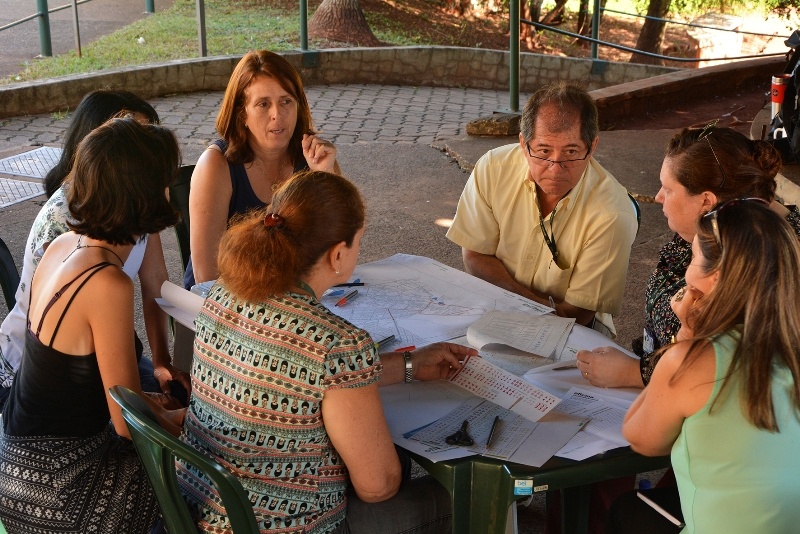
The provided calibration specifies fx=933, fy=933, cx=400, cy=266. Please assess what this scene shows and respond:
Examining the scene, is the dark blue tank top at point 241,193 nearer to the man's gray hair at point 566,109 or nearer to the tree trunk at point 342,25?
the man's gray hair at point 566,109

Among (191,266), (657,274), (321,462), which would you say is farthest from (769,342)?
(191,266)

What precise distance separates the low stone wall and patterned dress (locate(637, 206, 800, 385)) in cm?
755

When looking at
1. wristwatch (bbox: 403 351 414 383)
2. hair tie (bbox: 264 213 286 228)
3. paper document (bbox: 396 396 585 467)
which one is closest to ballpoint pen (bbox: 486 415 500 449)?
paper document (bbox: 396 396 585 467)

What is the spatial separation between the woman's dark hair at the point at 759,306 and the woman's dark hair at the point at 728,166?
88 centimetres

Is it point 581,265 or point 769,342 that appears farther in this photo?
point 581,265

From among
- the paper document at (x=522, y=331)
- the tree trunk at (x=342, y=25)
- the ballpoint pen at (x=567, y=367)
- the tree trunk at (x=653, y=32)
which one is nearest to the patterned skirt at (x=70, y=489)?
the paper document at (x=522, y=331)

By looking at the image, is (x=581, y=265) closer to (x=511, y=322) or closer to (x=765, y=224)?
(x=511, y=322)

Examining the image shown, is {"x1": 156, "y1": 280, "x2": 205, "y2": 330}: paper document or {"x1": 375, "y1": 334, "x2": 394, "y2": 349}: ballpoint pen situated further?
{"x1": 156, "y1": 280, "x2": 205, "y2": 330}: paper document

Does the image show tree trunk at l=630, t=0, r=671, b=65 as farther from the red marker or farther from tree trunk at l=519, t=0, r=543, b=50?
the red marker

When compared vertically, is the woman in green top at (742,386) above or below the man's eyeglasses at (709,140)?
below

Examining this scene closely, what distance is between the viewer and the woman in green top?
1.90 meters

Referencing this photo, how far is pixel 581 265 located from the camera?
11.1ft

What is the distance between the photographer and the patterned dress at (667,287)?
2988 millimetres

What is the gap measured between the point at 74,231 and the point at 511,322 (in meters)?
1.31
